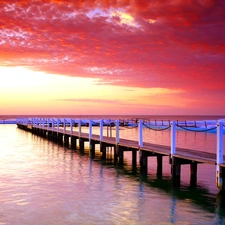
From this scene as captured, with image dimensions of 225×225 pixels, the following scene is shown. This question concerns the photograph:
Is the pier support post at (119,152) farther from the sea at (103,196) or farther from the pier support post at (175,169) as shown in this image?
the pier support post at (175,169)

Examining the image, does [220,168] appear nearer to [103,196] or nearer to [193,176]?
[193,176]

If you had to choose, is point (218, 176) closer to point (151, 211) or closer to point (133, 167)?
point (151, 211)

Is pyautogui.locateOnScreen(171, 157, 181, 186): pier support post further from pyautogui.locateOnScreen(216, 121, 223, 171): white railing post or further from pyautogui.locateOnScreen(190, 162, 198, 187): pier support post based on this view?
pyautogui.locateOnScreen(216, 121, 223, 171): white railing post

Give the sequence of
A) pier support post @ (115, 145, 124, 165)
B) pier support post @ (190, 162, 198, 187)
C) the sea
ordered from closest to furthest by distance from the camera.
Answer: the sea → pier support post @ (190, 162, 198, 187) → pier support post @ (115, 145, 124, 165)

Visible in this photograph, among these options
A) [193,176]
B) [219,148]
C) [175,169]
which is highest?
[219,148]

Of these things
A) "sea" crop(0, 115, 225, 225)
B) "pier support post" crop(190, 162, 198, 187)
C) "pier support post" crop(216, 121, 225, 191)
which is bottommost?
"sea" crop(0, 115, 225, 225)

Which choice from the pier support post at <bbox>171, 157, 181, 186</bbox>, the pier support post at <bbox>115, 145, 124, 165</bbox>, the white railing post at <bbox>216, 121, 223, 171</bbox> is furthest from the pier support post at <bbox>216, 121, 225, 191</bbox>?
the pier support post at <bbox>115, 145, 124, 165</bbox>

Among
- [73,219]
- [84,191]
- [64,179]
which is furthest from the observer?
[64,179]

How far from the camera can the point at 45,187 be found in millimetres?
13094

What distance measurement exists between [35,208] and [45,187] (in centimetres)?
274

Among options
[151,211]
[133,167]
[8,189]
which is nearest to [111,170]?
[133,167]

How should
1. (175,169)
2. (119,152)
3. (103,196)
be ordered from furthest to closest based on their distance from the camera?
1. (119,152)
2. (175,169)
3. (103,196)

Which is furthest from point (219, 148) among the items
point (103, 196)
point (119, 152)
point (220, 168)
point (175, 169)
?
point (119, 152)

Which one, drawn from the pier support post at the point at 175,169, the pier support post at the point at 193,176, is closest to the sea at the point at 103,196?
the pier support post at the point at 193,176
